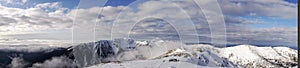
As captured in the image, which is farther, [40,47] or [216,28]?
[40,47]

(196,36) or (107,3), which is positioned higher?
(107,3)

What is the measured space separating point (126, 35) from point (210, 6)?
51.5 inches

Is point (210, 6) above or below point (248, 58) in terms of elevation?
above

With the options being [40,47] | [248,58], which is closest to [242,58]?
[248,58]

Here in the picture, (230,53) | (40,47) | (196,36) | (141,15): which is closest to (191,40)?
(196,36)

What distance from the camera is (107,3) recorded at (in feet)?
15.3

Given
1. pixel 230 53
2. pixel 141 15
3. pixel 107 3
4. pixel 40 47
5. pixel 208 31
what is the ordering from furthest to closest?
pixel 230 53 < pixel 40 47 < pixel 141 15 < pixel 208 31 < pixel 107 3

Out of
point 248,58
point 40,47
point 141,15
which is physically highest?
point 141,15

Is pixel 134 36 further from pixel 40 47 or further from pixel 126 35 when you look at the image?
pixel 40 47

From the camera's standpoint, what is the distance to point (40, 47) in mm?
7148

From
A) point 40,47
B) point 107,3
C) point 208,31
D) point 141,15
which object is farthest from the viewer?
point 40,47

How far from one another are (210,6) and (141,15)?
1014 mm

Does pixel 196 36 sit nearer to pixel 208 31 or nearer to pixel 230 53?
pixel 208 31

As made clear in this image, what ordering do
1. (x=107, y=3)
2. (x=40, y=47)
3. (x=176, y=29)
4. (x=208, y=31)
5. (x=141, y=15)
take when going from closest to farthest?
(x=107, y=3) < (x=208, y=31) < (x=141, y=15) < (x=176, y=29) < (x=40, y=47)
